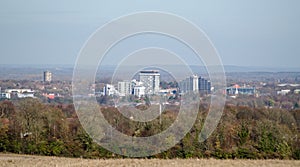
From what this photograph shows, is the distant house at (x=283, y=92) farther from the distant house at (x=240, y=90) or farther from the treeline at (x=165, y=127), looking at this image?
the treeline at (x=165, y=127)

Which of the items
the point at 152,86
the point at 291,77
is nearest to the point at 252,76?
the point at 291,77

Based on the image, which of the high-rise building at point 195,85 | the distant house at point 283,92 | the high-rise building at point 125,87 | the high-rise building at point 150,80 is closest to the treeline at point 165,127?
the high-rise building at point 125,87

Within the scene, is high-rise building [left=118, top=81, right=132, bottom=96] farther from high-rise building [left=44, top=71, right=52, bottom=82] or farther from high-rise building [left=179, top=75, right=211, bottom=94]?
high-rise building [left=44, top=71, right=52, bottom=82]

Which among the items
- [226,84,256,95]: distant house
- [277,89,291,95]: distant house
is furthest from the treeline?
[277,89,291,95]: distant house

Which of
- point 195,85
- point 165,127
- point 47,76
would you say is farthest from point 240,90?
→ point 47,76

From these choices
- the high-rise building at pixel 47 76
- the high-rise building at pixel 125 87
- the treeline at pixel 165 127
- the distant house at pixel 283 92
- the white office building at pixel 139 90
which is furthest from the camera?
the high-rise building at pixel 47 76
